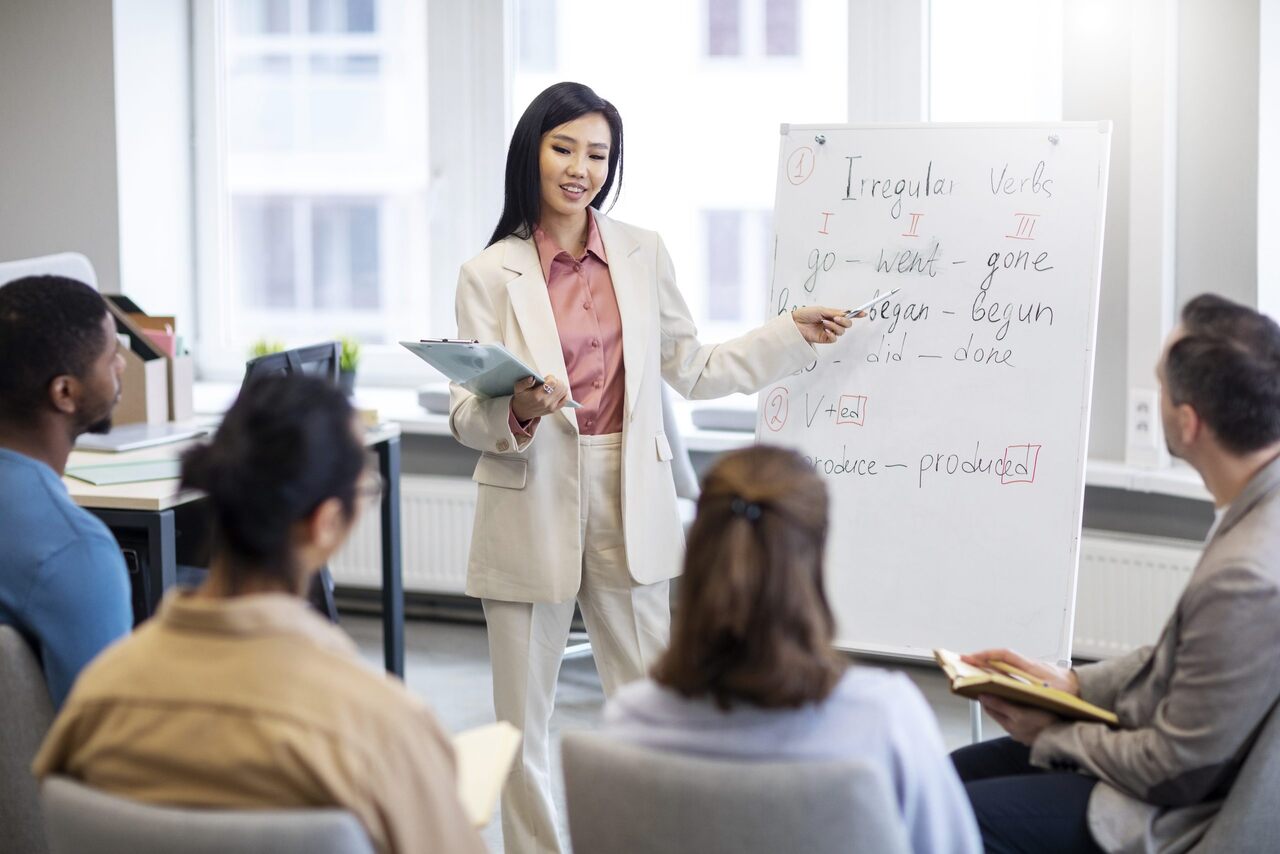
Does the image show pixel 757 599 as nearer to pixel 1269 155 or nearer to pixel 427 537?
pixel 1269 155

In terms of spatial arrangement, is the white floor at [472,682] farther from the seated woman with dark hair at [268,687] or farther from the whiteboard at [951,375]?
the seated woman with dark hair at [268,687]

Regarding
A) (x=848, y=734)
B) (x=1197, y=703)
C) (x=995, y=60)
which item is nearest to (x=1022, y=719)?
(x=1197, y=703)

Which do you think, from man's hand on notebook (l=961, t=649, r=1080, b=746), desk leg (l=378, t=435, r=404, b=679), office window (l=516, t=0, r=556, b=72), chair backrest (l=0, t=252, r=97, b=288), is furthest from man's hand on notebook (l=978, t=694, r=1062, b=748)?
office window (l=516, t=0, r=556, b=72)

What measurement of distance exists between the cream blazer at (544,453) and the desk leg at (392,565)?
3.25ft

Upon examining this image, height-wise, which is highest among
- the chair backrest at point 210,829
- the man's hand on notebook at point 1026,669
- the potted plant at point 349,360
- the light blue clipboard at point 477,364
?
the light blue clipboard at point 477,364

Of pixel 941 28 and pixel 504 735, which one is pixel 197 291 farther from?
pixel 504 735

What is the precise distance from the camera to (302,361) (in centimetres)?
314

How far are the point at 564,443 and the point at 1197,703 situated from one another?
1.19 meters

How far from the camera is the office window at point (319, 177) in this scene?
4.52m

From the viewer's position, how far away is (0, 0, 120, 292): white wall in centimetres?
439

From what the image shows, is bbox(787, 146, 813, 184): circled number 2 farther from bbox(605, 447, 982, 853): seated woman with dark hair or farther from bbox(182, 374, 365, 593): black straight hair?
bbox(182, 374, 365, 593): black straight hair

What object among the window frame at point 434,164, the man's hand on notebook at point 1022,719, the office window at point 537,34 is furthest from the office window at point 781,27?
the man's hand on notebook at point 1022,719

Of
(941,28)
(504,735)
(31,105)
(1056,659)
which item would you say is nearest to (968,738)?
(1056,659)

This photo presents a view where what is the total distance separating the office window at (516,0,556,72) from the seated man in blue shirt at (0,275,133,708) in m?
2.59
